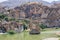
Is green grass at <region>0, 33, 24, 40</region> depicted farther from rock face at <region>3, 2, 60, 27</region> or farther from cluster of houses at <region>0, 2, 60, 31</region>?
rock face at <region>3, 2, 60, 27</region>

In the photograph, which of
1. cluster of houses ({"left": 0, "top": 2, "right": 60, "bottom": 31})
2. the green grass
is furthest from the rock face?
the green grass

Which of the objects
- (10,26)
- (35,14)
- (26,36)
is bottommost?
(26,36)

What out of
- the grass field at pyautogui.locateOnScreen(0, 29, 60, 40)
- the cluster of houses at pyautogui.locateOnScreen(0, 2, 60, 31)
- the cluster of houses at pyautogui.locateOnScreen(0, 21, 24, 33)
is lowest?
the grass field at pyautogui.locateOnScreen(0, 29, 60, 40)

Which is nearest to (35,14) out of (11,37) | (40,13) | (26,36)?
(40,13)

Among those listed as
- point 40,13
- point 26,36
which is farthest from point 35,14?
point 26,36

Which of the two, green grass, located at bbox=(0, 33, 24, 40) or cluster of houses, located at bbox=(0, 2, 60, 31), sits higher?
cluster of houses, located at bbox=(0, 2, 60, 31)

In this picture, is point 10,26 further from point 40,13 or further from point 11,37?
point 40,13

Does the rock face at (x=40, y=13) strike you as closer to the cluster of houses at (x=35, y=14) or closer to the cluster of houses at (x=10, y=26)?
the cluster of houses at (x=35, y=14)

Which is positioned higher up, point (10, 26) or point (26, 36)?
point (10, 26)

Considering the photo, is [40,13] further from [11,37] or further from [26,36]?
[11,37]

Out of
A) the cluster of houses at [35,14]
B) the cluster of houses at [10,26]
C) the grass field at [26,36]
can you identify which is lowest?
the grass field at [26,36]

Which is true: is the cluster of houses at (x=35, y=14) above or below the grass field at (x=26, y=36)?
above

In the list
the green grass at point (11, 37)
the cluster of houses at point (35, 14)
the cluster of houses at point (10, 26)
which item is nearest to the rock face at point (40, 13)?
the cluster of houses at point (35, 14)

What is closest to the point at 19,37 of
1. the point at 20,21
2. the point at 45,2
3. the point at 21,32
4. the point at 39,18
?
the point at 21,32
